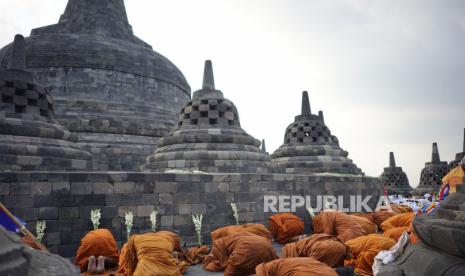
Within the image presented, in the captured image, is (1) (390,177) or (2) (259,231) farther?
(1) (390,177)

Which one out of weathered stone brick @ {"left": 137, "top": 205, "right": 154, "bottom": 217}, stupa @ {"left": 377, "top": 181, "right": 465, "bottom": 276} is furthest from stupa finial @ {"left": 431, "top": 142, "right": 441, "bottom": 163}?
stupa @ {"left": 377, "top": 181, "right": 465, "bottom": 276}

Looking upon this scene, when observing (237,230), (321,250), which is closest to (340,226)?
(237,230)

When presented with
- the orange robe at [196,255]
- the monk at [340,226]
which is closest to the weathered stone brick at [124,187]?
the orange robe at [196,255]

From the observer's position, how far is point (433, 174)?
29766 millimetres

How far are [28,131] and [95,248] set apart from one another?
554 centimetres

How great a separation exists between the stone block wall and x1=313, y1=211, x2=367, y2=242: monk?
1.61 metres

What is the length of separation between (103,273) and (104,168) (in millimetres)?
10371

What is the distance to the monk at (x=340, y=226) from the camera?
7984mm

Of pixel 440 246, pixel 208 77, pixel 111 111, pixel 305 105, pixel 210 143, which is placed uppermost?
pixel 208 77

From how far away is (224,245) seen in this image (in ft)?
20.6

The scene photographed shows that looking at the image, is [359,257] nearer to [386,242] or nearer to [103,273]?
[386,242]

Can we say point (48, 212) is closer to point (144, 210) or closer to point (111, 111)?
point (144, 210)

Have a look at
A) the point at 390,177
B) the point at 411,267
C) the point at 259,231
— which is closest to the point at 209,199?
the point at 259,231

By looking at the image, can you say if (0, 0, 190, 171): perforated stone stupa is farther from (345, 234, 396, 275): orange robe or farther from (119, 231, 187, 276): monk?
(345, 234, 396, 275): orange robe
